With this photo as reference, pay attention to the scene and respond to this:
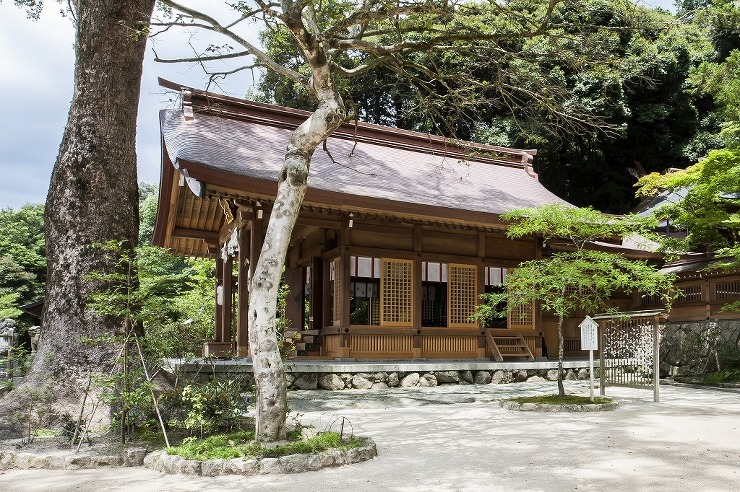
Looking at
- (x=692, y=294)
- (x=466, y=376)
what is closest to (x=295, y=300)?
(x=466, y=376)

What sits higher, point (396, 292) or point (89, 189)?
point (89, 189)

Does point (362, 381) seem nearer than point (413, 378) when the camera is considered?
Yes

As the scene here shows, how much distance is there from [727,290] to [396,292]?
335 inches

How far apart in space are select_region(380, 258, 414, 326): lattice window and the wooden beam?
4.70 metres

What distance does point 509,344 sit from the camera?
544 inches

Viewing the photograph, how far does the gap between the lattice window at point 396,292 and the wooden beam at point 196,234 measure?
15.4ft

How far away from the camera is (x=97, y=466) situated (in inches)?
217

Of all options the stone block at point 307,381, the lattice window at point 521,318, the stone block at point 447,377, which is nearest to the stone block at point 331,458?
the stone block at point 307,381

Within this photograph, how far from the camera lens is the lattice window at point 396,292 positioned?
12.6 m

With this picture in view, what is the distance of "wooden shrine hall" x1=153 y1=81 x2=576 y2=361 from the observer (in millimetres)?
11438

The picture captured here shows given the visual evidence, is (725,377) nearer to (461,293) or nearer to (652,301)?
(652,301)

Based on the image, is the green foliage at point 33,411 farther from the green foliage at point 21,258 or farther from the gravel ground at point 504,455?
the green foliage at point 21,258

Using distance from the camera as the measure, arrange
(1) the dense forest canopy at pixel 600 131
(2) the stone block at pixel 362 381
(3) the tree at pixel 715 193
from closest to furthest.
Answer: (2) the stone block at pixel 362 381 → (3) the tree at pixel 715 193 → (1) the dense forest canopy at pixel 600 131

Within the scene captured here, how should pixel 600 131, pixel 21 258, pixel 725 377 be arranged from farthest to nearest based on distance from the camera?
pixel 600 131 < pixel 21 258 < pixel 725 377
